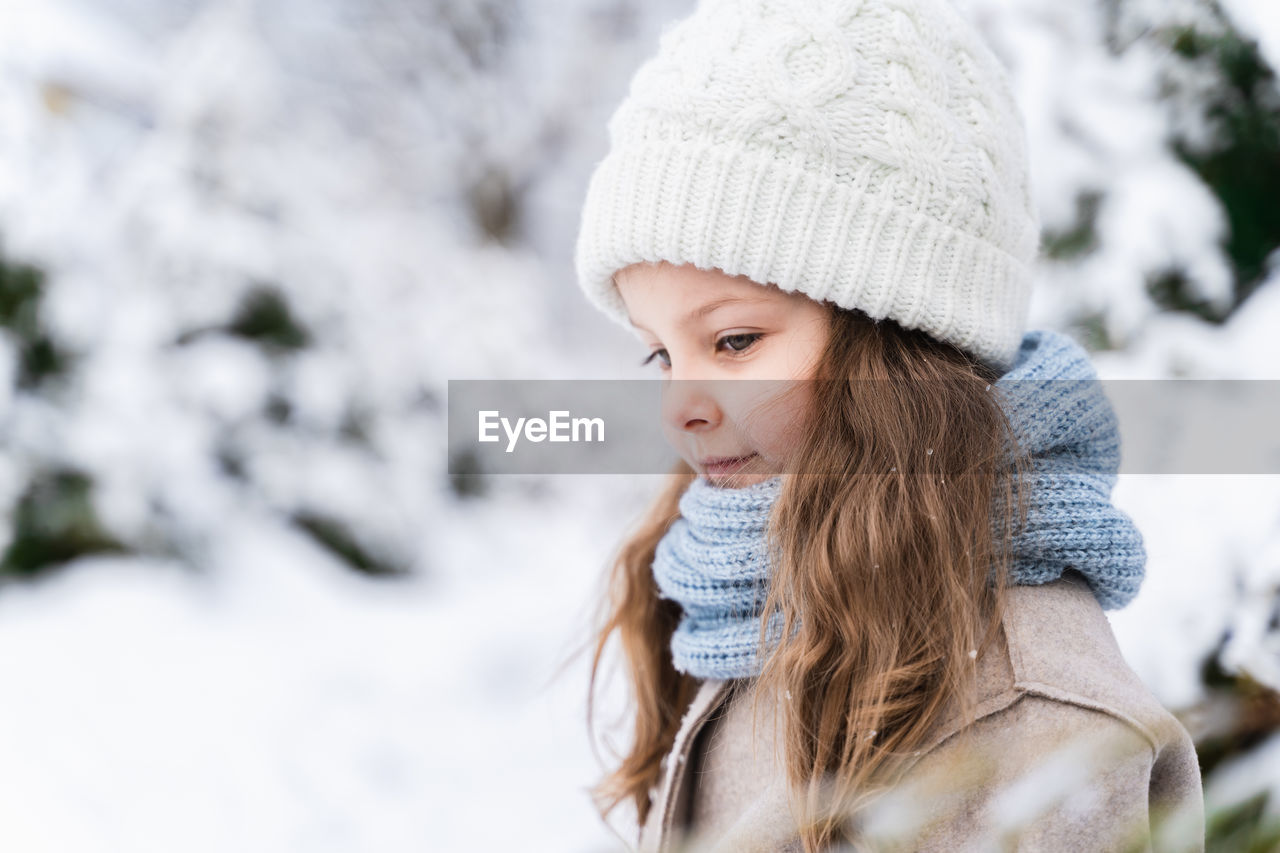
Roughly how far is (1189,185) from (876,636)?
4.17 ft

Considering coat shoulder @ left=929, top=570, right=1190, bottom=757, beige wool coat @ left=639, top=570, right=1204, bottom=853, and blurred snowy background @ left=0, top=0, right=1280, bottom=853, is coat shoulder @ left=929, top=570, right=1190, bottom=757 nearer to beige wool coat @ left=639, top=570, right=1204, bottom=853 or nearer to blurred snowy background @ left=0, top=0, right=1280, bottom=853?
beige wool coat @ left=639, top=570, right=1204, bottom=853

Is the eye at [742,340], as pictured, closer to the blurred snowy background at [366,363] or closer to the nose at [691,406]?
the nose at [691,406]

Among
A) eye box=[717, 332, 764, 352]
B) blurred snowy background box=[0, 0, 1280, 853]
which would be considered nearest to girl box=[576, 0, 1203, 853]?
eye box=[717, 332, 764, 352]

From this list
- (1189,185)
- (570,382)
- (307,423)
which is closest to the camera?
(1189,185)

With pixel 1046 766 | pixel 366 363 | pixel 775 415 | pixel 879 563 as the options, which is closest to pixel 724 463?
pixel 775 415

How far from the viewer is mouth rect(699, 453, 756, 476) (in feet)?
3.40

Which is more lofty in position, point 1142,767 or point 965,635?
point 965,635

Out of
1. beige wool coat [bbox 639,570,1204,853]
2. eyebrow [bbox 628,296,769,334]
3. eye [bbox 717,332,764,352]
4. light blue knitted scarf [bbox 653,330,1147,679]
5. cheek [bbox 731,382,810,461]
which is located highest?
Result: eyebrow [bbox 628,296,769,334]

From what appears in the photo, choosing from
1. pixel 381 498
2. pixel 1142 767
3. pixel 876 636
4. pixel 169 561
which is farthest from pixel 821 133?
pixel 169 561

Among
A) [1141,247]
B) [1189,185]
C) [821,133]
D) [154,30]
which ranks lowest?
[1141,247]

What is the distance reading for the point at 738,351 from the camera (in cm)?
98

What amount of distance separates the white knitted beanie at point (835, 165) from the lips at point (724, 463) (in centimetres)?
22

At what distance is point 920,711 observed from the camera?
866 millimetres

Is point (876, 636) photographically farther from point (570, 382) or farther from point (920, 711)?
point (570, 382)
